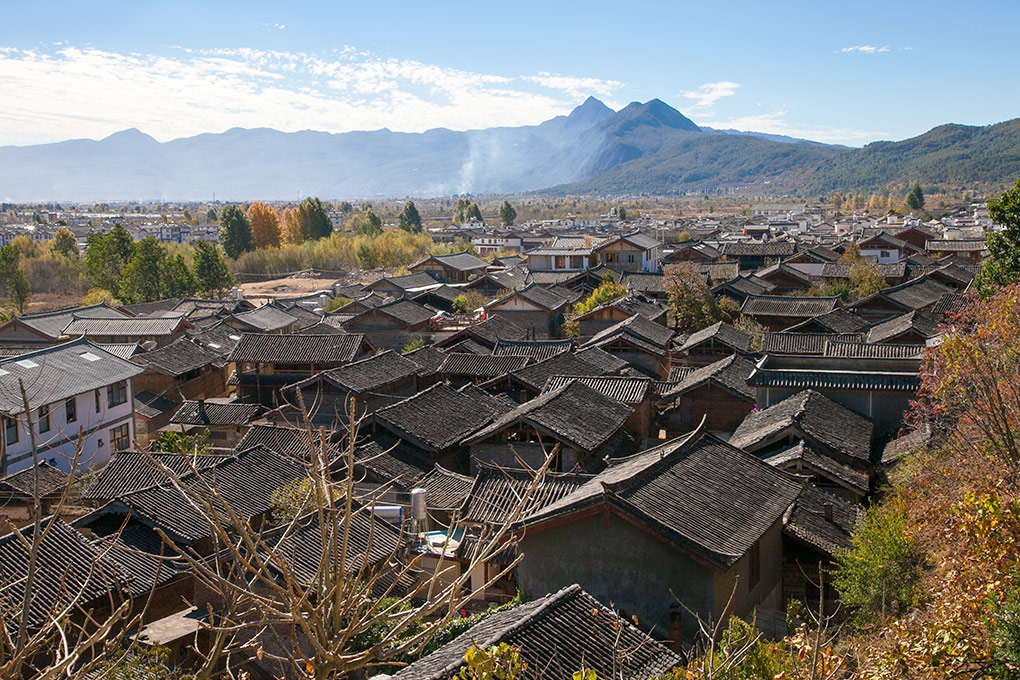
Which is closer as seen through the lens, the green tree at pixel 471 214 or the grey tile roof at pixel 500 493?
the grey tile roof at pixel 500 493

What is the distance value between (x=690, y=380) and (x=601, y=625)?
593 inches

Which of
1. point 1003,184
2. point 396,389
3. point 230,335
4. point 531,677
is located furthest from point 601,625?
point 1003,184

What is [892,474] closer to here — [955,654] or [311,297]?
[955,654]

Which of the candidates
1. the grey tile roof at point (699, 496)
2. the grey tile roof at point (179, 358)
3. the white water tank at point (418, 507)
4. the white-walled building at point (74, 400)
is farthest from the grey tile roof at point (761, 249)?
the white water tank at point (418, 507)

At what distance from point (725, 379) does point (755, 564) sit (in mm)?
11730

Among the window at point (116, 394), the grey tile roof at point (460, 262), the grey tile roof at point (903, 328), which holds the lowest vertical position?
the window at point (116, 394)

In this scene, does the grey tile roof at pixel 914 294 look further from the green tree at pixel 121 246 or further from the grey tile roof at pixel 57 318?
the green tree at pixel 121 246

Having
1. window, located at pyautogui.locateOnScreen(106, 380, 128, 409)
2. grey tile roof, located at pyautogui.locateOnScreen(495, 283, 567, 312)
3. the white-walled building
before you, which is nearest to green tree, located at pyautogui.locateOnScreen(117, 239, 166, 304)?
grey tile roof, located at pyautogui.locateOnScreen(495, 283, 567, 312)

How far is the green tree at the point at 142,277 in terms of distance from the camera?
180ft

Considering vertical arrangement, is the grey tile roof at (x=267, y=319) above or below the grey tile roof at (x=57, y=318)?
below

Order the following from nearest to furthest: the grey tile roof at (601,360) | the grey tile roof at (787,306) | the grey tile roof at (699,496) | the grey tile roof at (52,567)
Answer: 1. the grey tile roof at (699,496)
2. the grey tile roof at (52,567)
3. the grey tile roof at (601,360)
4. the grey tile roof at (787,306)

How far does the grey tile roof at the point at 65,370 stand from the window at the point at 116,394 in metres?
0.40

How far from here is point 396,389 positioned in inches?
1024

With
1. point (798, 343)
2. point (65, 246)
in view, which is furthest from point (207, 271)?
point (798, 343)
